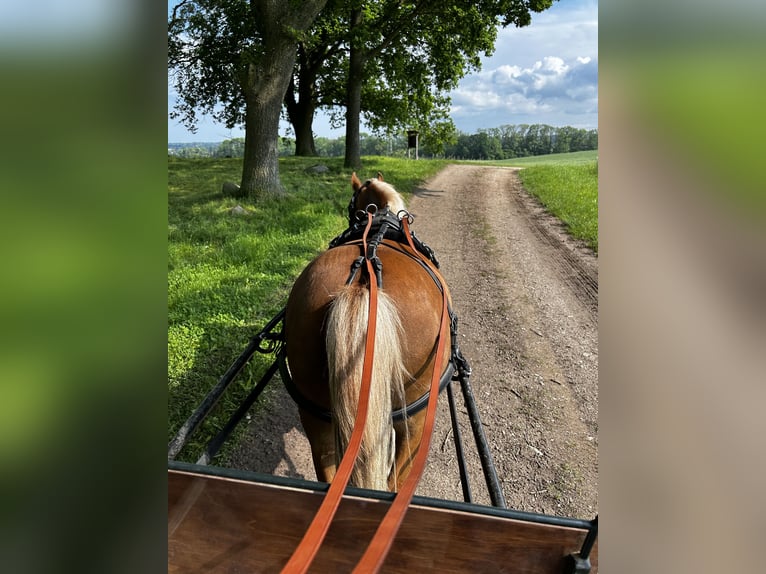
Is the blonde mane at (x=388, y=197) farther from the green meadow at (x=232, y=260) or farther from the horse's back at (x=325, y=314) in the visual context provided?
the green meadow at (x=232, y=260)

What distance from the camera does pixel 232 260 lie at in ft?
21.6

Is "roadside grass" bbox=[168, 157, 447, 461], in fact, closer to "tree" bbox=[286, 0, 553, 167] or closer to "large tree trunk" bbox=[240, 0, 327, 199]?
"large tree trunk" bbox=[240, 0, 327, 199]

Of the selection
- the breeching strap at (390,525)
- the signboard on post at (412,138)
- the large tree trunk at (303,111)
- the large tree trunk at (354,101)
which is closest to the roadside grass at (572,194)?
the signboard on post at (412,138)

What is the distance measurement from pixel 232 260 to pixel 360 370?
5077mm

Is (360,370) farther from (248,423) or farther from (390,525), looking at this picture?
(248,423)

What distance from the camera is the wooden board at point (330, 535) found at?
4.20 ft

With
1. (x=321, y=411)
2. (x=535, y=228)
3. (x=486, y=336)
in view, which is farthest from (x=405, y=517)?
(x=535, y=228)

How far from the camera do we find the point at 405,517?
4.32 ft

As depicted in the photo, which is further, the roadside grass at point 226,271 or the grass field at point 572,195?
the grass field at point 572,195

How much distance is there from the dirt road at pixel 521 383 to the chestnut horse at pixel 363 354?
1.02 m

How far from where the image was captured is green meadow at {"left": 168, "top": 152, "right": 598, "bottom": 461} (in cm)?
400
